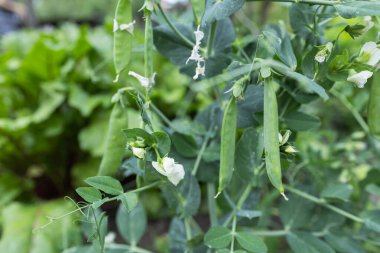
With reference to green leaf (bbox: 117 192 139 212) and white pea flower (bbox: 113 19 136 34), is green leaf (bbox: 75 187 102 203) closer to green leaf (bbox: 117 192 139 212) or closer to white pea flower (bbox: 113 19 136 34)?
green leaf (bbox: 117 192 139 212)

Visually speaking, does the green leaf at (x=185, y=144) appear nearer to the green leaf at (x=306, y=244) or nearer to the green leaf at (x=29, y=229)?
the green leaf at (x=306, y=244)

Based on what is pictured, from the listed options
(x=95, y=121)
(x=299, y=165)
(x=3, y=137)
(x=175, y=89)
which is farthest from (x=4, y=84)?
(x=299, y=165)

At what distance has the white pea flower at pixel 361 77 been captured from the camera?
39 cm

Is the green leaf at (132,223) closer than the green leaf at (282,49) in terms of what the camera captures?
No

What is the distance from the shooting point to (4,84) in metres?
1.76

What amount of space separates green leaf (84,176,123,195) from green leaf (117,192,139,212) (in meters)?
0.01

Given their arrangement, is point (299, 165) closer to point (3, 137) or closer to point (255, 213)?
point (255, 213)

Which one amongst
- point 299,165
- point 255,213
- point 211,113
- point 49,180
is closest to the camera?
point 255,213

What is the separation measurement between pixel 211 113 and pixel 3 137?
4.31 ft

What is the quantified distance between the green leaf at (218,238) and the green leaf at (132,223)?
236mm

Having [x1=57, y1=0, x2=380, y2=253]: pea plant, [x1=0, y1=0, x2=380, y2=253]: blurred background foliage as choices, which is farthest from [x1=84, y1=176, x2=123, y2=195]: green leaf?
A: [x1=0, y1=0, x2=380, y2=253]: blurred background foliage

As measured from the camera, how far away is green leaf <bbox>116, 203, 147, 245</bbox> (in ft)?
2.19

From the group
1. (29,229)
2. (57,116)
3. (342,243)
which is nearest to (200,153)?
(342,243)

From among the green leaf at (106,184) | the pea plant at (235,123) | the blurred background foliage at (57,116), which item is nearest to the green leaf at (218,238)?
the pea plant at (235,123)
